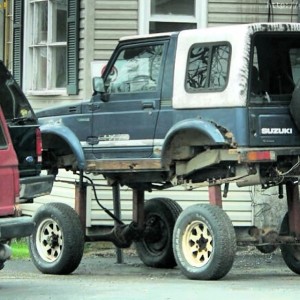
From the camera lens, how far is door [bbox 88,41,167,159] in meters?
9.84

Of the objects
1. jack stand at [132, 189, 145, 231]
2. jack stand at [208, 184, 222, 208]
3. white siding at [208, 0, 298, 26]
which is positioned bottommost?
jack stand at [132, 189, 145, 231]

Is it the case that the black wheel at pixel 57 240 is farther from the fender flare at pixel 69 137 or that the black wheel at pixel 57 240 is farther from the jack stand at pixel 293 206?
the jack stand at pixel 293 206

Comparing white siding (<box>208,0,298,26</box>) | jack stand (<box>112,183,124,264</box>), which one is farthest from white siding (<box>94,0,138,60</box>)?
jack stand (<box>112,183,124,264</box>)

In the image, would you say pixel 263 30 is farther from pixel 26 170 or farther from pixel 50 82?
pixel 50 82

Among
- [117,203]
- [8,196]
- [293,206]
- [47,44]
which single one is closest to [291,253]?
[293,206]

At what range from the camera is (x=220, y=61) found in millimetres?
9305

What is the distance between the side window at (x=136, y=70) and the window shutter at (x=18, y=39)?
14.5ft

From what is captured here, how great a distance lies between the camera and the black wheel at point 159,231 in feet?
36.5

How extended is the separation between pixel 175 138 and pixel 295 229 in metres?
1.74

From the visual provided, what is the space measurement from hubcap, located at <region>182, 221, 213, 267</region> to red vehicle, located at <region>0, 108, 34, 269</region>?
209 centimetres

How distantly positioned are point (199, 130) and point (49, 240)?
8.74ft

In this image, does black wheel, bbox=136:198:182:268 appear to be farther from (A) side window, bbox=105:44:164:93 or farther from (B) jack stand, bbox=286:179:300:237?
(A) side window, bbox=105:44:164:93

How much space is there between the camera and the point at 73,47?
523 inches

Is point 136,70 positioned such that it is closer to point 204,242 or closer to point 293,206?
point 204,242
